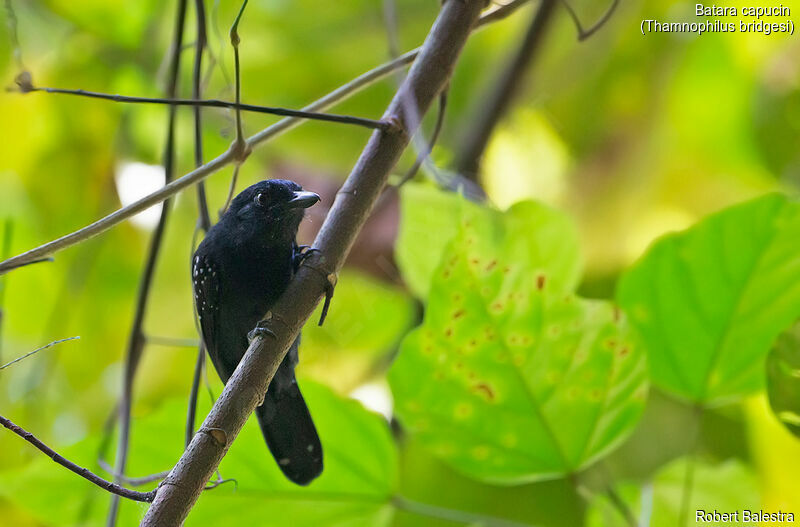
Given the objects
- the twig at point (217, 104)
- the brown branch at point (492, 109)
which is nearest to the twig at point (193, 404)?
the twig at point (217, 104)

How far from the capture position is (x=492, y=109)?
1.76 m

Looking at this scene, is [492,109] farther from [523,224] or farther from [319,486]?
[319,486]

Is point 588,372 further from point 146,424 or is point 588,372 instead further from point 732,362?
point 146,424

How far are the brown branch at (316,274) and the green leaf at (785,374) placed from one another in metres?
0.54

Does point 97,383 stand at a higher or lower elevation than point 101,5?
lower

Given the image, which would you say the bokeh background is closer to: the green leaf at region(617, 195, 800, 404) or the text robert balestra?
the text robert balestra

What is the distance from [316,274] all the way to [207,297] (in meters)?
0.36

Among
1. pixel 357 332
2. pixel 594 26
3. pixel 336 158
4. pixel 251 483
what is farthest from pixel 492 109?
pixel 251 483

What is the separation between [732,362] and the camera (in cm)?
110

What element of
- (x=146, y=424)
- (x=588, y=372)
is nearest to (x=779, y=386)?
(x=588, y=372)

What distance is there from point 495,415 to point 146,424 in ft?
1.63

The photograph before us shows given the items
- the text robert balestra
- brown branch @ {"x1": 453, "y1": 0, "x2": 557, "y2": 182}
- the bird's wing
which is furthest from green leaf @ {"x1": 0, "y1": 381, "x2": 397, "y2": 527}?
brown branch @ {"x1": 453, "y1": 0, "x2": 557, "y2": 182}

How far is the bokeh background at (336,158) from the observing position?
1.59m

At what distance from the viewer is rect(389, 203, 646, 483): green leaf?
100 centimetres
